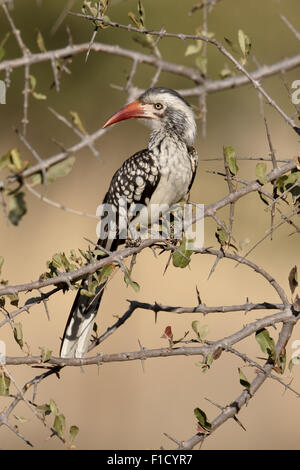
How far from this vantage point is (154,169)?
3758 mm

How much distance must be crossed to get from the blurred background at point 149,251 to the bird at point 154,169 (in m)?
3.41

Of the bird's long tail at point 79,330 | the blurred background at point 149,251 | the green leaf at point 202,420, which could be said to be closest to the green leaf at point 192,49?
the bird's long tail at point 79,330

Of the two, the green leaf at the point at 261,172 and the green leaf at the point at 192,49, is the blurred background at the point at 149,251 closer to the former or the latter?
the green leaf at the point at 192,49

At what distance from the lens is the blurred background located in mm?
7379

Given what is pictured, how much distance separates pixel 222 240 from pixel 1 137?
6.88 meters

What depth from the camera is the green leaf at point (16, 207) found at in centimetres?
179

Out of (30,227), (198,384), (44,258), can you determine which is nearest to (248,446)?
(198,384)

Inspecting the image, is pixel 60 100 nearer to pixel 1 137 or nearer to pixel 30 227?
pixel 1 137

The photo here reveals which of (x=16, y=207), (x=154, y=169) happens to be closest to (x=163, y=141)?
(x=154, y=169)

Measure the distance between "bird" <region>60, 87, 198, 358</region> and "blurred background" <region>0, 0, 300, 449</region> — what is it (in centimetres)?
341

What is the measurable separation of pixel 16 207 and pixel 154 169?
6.58ft

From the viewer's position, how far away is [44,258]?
27.3ft

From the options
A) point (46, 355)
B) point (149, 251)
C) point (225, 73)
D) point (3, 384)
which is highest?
point (149, 251)

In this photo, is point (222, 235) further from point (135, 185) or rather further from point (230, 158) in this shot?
point (135, 185)
